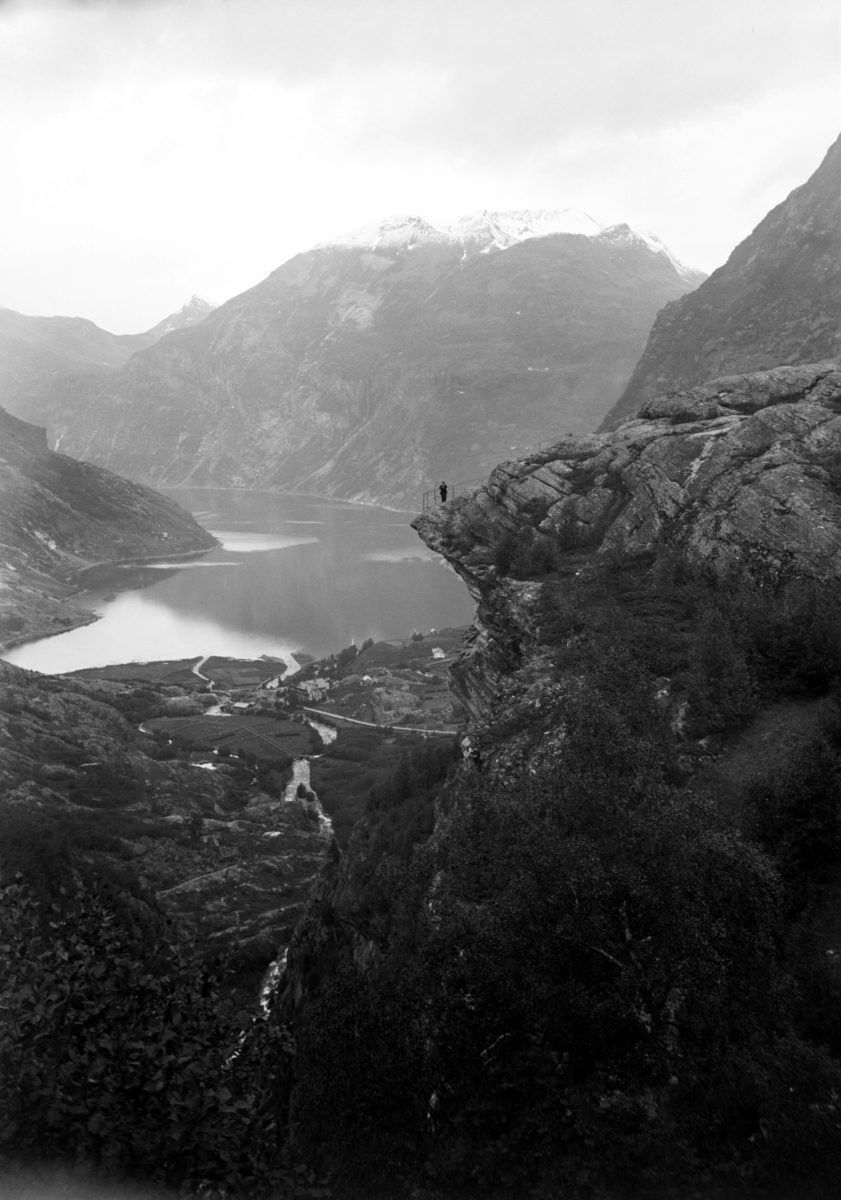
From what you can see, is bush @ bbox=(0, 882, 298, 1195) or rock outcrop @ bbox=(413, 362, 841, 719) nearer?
bush @ bbox=(0, 882, 298, 1195)

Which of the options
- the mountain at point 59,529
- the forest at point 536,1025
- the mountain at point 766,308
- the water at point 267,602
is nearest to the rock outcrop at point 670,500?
the forest at point 536,1025

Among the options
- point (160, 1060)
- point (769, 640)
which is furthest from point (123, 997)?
point (769, 640)

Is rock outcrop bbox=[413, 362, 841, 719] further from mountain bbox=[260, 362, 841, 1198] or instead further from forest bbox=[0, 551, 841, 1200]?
forest bbox=[0, 551, 841, 1200]

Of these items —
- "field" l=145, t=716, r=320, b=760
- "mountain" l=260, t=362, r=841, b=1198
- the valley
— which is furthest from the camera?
"field" l=145, t=716, r=320, b=760

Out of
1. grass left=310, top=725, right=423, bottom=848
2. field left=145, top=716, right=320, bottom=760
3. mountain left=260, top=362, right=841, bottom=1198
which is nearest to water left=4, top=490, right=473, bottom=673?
field left=145, top=716, right=320, bottom=760

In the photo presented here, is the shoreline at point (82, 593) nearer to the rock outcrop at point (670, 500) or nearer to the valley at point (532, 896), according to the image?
the valley at point (532, 896)

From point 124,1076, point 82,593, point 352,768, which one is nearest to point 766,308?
point 352,768
